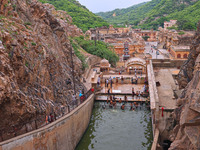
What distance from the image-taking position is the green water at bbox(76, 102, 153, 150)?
2103cm

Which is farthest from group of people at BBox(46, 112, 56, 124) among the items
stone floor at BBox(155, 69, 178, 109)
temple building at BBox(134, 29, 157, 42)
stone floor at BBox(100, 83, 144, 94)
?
temple building at BBox(134, 29, 157, 42)

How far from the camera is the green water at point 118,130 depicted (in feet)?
69.0

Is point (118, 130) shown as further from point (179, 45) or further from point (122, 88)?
point (179, 45)

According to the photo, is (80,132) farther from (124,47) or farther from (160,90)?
(124,47)

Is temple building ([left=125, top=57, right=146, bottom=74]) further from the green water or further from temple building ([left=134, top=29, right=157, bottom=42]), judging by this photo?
temple building ([left=134, top=29, right=157, bottom=42])

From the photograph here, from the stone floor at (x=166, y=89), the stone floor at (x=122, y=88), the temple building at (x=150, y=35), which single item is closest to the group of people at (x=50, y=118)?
the stone floor at (x=166, y=89)

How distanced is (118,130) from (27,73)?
10.9m

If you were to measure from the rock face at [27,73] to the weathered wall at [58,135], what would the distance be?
0.69 metres

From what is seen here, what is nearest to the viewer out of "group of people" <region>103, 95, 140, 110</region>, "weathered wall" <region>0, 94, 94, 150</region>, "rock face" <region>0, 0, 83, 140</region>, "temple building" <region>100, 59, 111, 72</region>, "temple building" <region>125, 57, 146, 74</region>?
"weathered wall" <region>0, 94, 94, 150</region>

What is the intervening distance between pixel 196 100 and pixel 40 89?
37.4 ft

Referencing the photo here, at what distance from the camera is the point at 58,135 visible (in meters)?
17.7

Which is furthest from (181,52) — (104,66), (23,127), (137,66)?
(23,127)

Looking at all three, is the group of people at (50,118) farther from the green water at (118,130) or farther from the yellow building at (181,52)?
the yellow building at (181,52)

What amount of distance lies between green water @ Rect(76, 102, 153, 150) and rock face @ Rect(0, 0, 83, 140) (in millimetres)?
4082
